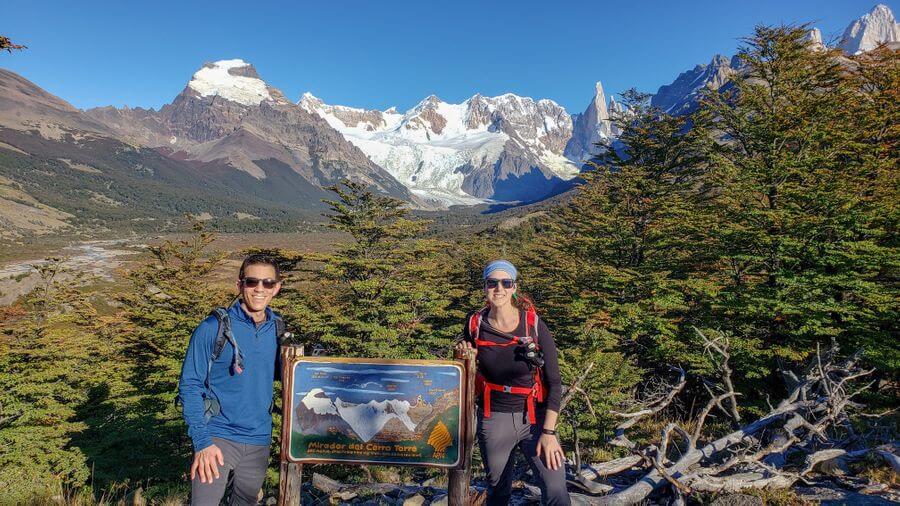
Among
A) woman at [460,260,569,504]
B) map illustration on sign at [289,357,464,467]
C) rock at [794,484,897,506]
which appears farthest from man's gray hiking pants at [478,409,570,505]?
rock at [794,484,897,506]

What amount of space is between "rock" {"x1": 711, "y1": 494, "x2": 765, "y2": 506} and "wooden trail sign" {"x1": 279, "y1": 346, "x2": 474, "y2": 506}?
8.76 ft

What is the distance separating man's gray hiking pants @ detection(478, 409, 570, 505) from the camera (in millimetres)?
3191

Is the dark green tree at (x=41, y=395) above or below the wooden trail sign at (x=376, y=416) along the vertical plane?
below

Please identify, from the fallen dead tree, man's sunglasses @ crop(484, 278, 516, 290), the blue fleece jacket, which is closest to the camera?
the blue fleece jacket

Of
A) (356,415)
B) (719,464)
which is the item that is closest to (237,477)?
(356,415)

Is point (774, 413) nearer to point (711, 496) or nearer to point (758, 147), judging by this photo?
point (711, 496)

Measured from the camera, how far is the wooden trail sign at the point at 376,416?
11.1 feet

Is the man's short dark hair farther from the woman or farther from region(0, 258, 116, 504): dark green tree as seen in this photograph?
region(0, 258, 116, 504): dark green tree

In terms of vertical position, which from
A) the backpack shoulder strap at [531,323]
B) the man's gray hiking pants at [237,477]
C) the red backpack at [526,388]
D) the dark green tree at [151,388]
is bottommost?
the dark green tree at [151,388]

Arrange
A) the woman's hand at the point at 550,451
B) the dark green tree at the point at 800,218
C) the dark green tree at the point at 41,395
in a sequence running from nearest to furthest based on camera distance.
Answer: the woman's hand at the point at 550,451 → the dark green tree at the point at 800,218 → the dark green tree at the point at 41,395

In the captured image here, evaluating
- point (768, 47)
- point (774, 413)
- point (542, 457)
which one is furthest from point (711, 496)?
point (768, 47)

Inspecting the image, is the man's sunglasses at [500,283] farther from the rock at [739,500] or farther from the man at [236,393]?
the rock at [739,500]

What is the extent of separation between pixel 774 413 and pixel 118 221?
234817mm

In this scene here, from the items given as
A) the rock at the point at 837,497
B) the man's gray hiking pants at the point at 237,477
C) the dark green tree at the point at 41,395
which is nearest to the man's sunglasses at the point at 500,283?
the man's gray hiking pants at the point at 237,477
